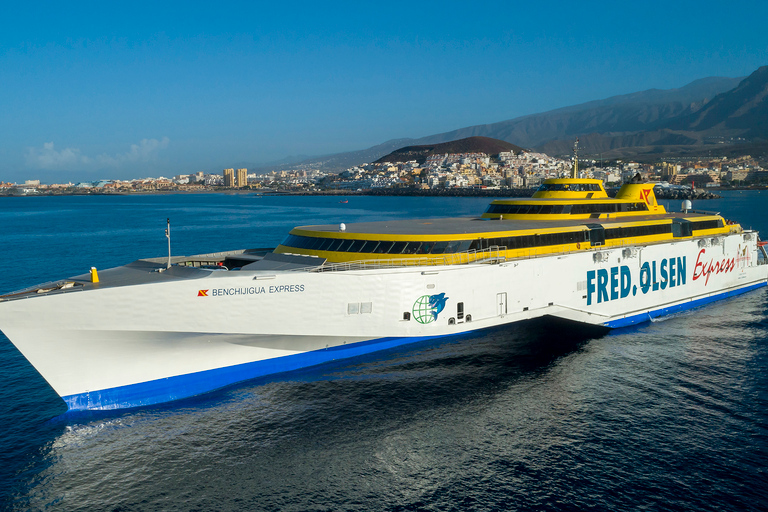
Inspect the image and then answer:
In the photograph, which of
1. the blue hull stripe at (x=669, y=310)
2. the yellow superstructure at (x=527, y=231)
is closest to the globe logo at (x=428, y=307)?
the yellow superstructure at (x=527, y=231)

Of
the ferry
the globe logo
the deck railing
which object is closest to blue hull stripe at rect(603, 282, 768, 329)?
the ferry

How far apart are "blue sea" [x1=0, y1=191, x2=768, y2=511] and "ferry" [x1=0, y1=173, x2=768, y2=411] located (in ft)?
3.71

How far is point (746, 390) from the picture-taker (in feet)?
62.9

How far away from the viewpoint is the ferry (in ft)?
54.9

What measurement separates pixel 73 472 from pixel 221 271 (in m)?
7.41

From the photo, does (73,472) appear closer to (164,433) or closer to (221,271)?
(164,433)

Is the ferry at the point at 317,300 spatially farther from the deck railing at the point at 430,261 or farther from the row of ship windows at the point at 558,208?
the row of ship windows at the point at 558,208

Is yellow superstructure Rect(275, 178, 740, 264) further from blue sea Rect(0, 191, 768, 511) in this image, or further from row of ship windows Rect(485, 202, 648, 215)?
blue sea Rect(0, 191, 768, 511)

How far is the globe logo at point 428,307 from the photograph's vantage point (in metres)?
20.3

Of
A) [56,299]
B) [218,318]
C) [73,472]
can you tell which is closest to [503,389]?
[218,318]

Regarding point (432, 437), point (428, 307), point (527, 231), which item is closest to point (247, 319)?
point (428, 307)

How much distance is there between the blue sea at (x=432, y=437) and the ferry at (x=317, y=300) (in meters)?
1.13

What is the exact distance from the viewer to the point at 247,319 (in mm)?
18125

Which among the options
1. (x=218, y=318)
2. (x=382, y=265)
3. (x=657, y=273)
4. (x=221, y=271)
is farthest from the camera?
(x=657, y=273)
